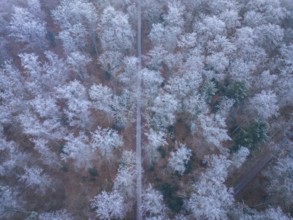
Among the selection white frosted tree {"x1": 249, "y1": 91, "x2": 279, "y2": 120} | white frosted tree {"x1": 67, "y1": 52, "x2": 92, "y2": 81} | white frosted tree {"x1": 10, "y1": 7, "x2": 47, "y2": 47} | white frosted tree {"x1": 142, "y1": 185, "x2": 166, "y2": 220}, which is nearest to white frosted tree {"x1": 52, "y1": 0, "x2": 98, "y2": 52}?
white frosted tree {"x1": 67, "y1": 52, "x2": 92, "y2": 81}

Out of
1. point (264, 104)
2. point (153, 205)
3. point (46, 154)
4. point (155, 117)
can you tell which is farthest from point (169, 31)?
point (153, 205)

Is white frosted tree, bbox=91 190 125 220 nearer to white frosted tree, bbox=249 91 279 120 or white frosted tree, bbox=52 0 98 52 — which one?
white frosted tree, bbox=249 91 279 120

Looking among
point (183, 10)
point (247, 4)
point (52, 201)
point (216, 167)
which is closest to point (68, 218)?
point (52, 201)

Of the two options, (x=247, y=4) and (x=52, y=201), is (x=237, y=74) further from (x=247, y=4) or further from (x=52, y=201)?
(x=52, y=201)

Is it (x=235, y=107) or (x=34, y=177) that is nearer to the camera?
(x=34, y=177)

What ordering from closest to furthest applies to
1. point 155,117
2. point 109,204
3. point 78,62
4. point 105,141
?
point 109,204 → point 105,141 → point 155,117 → point 78,62

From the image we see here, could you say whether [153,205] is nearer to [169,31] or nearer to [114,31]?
[169,31]
